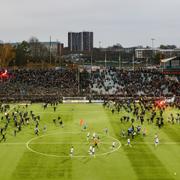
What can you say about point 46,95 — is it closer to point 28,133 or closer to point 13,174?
point 28,133

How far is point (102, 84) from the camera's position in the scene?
4158 inches

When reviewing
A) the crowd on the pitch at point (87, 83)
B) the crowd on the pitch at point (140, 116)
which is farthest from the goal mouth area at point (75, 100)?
the crowd on the pitch at point (140, 116)

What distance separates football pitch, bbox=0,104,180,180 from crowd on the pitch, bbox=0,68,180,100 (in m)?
33.5

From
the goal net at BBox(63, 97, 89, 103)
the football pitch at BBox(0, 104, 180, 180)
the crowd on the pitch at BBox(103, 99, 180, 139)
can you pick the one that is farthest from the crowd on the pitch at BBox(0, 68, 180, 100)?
the football pitch at BBox(0, 104, 180, 180)

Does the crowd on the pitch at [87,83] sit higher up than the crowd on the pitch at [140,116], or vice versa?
the crowd on the pitch at [87,83]

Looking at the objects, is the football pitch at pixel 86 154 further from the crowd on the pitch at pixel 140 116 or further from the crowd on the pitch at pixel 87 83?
the crowd on the pitch at pixel 87 83

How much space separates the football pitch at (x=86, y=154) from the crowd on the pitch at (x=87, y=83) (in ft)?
110

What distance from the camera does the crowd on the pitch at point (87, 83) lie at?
95125 mm

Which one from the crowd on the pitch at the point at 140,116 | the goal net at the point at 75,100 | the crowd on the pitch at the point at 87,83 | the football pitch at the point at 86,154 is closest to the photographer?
the football pitch at the point at 86,154

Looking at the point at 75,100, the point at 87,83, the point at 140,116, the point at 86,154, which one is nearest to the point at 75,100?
the point at 75,100

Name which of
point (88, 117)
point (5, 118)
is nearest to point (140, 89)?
point (88, 117)

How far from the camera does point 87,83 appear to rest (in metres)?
106

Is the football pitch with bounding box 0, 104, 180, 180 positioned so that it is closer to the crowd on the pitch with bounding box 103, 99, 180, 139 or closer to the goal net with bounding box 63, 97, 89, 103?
the crowd on the pitch with bounding box 103, 99, 180, 139

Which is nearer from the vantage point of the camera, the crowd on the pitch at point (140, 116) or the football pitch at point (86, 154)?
the football pitch at point (86, 154)
